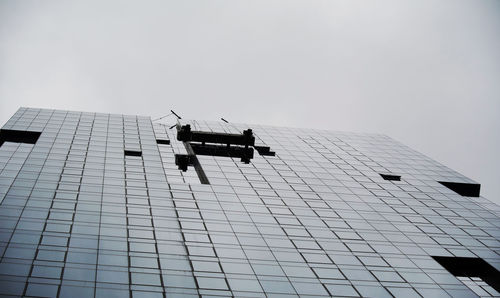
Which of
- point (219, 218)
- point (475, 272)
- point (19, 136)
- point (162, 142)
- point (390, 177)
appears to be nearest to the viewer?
point (219, 218)

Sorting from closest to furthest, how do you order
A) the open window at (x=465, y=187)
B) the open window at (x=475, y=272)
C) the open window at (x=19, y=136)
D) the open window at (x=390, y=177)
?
the open window at (x=475, y=272) → the open window at (x=19, y=136) → the open window at (x=390, y=177) → the open window at (x=465, y=187)

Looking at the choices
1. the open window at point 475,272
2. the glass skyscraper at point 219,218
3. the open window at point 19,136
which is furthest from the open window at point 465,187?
the open window at point 19,136

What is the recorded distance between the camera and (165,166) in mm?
54625

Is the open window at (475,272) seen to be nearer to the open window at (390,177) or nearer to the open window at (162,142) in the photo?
the open window at (390,177)

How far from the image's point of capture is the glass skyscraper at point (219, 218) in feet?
108

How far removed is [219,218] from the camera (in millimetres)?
42875

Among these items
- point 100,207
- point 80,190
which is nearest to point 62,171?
point 80,190

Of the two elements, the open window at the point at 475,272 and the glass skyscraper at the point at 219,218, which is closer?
the glass skyscraper at the point at 219,218

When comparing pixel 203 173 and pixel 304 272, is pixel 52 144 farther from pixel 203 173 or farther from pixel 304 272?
pixel 304 272

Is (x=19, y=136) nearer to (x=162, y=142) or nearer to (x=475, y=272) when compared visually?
(x=162, y=142)

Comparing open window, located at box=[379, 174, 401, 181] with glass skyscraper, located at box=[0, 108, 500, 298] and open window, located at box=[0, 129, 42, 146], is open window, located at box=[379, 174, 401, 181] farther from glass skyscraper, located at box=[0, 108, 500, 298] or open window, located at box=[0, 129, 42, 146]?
open window, located at box=[0, 129, 42, 146]

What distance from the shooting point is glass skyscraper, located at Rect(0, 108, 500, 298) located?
3278 centimetres

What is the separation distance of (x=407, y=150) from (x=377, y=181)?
19405 millimetres

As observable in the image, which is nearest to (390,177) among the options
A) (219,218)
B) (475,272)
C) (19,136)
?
(475,272)
